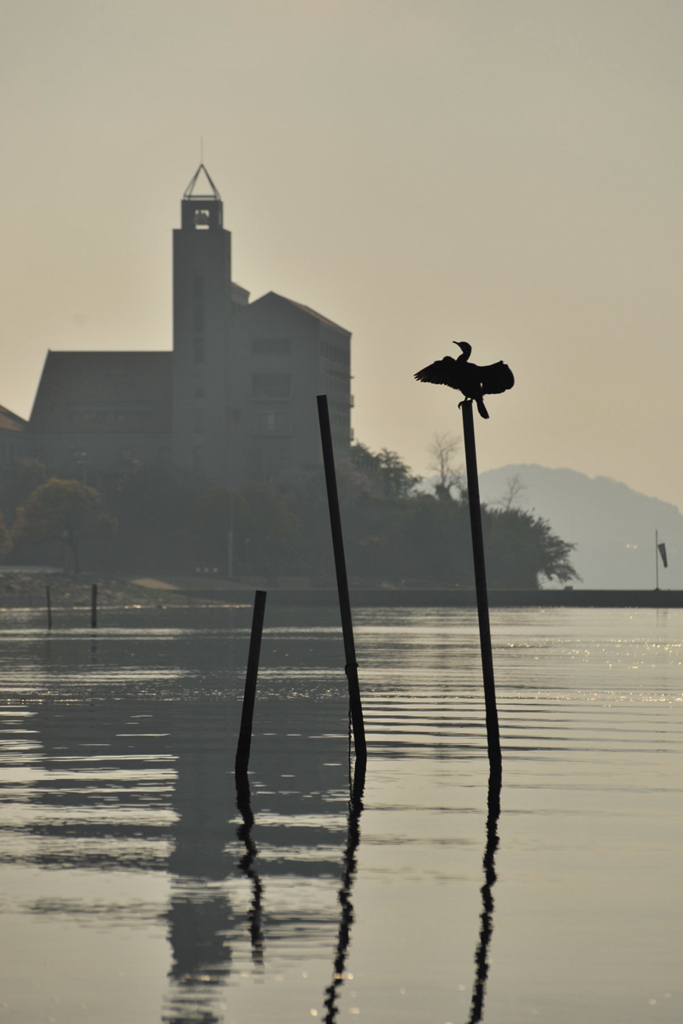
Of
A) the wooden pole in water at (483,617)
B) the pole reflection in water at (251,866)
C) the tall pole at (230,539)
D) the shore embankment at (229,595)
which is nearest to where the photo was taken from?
the pole reflection in water at (251,866)

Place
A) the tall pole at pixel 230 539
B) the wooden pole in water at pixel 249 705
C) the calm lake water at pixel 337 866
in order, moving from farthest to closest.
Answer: the tall pole at pixel 230 539, the wooden pole in water at pixel 249 705, the calm lake water at pixel 337 866

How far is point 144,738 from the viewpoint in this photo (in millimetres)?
27938

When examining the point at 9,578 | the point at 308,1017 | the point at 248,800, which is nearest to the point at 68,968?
the point at 308,1017

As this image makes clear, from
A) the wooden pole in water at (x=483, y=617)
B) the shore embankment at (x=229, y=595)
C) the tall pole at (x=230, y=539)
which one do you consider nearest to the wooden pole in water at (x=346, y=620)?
the wooden pole in water at (x=483, y=617)

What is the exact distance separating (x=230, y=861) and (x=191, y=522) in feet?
586

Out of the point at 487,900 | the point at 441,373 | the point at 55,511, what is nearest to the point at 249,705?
the point at 441,373

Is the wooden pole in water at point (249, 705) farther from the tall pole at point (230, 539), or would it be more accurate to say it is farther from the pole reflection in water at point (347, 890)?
the tall pole at point (230, 539)

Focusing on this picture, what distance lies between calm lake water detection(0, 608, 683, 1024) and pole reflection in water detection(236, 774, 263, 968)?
4cm

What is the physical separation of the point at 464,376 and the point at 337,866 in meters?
9.63

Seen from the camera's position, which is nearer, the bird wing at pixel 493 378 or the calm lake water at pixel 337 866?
the calm lake water at pixel 337 866

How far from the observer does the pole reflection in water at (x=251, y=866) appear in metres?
12.1

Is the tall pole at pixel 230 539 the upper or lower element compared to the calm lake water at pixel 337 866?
upper

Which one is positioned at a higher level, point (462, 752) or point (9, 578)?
point (9, 578)

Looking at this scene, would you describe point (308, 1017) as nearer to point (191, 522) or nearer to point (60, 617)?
point (60, 617)
